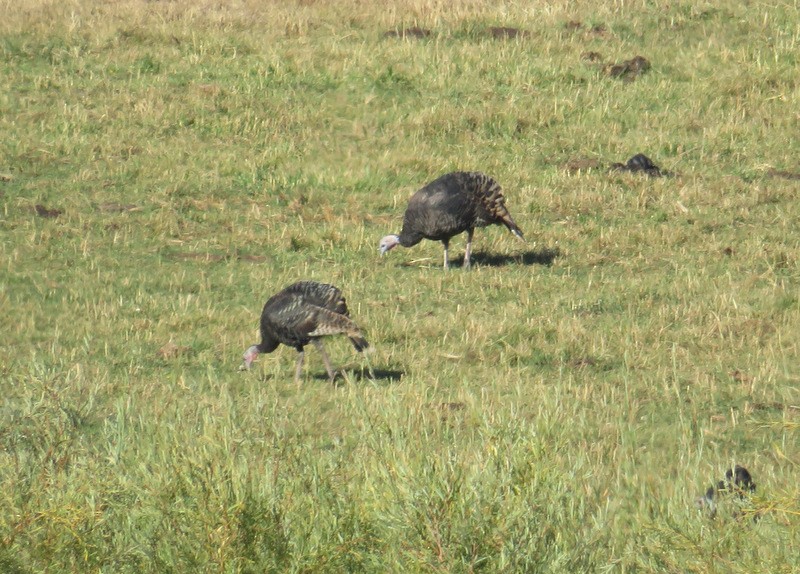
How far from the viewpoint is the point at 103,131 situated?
18.0 meters

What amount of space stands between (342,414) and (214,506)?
132 inches

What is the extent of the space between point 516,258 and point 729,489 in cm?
787

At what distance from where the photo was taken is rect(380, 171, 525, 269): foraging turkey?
13938mm

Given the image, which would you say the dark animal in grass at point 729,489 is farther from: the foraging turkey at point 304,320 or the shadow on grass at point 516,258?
the shadow on grass at point 516,258

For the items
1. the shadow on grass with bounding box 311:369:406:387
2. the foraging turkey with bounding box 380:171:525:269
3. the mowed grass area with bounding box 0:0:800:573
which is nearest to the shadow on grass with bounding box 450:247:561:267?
the mowed grass area with bounding box 0:0:800:573

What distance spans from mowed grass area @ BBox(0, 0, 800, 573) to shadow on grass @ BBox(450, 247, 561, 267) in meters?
0.09

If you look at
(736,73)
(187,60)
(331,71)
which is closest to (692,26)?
(736,73)

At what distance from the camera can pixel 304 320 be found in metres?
10.0

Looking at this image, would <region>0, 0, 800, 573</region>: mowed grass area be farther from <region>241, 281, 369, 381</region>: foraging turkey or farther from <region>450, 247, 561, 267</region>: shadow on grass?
<region>241, 281, 369, 381</region>: foraging turkey

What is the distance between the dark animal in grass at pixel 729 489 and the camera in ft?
20.3

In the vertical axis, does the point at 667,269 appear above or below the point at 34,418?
below

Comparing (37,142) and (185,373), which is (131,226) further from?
(185,373)

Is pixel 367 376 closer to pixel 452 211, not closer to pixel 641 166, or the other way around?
pixel 452 211

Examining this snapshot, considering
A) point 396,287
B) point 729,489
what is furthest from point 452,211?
point 729,489
